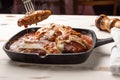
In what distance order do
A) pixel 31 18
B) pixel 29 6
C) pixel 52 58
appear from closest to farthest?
1. pixel 52 58
2. pixel 31 18
3. pixel 29 6

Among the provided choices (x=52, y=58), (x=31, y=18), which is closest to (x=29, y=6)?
(x=31, y=18)

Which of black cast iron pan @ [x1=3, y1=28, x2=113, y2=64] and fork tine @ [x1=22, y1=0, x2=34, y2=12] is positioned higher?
fork tine @ [x1=22, y1=0, x2=34, y2=12]

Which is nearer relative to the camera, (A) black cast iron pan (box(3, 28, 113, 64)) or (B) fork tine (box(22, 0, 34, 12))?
(A) black cast iron pan (box(3, 28, 113, 64))

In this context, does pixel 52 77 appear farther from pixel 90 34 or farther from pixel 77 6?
pixel 77 6

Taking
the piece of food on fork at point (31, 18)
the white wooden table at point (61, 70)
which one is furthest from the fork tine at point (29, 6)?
the white wooden table at point (61, 70)

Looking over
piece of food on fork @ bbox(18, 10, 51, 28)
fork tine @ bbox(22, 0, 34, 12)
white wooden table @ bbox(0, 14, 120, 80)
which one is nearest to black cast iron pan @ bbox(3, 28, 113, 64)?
white wooden table @ bbox(0, 14, 120, 80)

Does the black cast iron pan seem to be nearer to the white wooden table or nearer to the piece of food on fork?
the white wooden table

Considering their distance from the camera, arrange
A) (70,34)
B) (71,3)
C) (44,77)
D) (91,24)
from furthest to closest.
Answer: (71,3) → (91,24) → (70,34) → (44,77)

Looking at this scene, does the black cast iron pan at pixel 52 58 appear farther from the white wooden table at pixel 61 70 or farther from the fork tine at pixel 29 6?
the fork tine at pixel 29 6

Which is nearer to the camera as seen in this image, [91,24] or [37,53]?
[37,53]

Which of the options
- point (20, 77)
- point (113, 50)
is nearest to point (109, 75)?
point (113, 50)

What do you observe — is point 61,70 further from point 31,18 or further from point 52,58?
point 31,18
